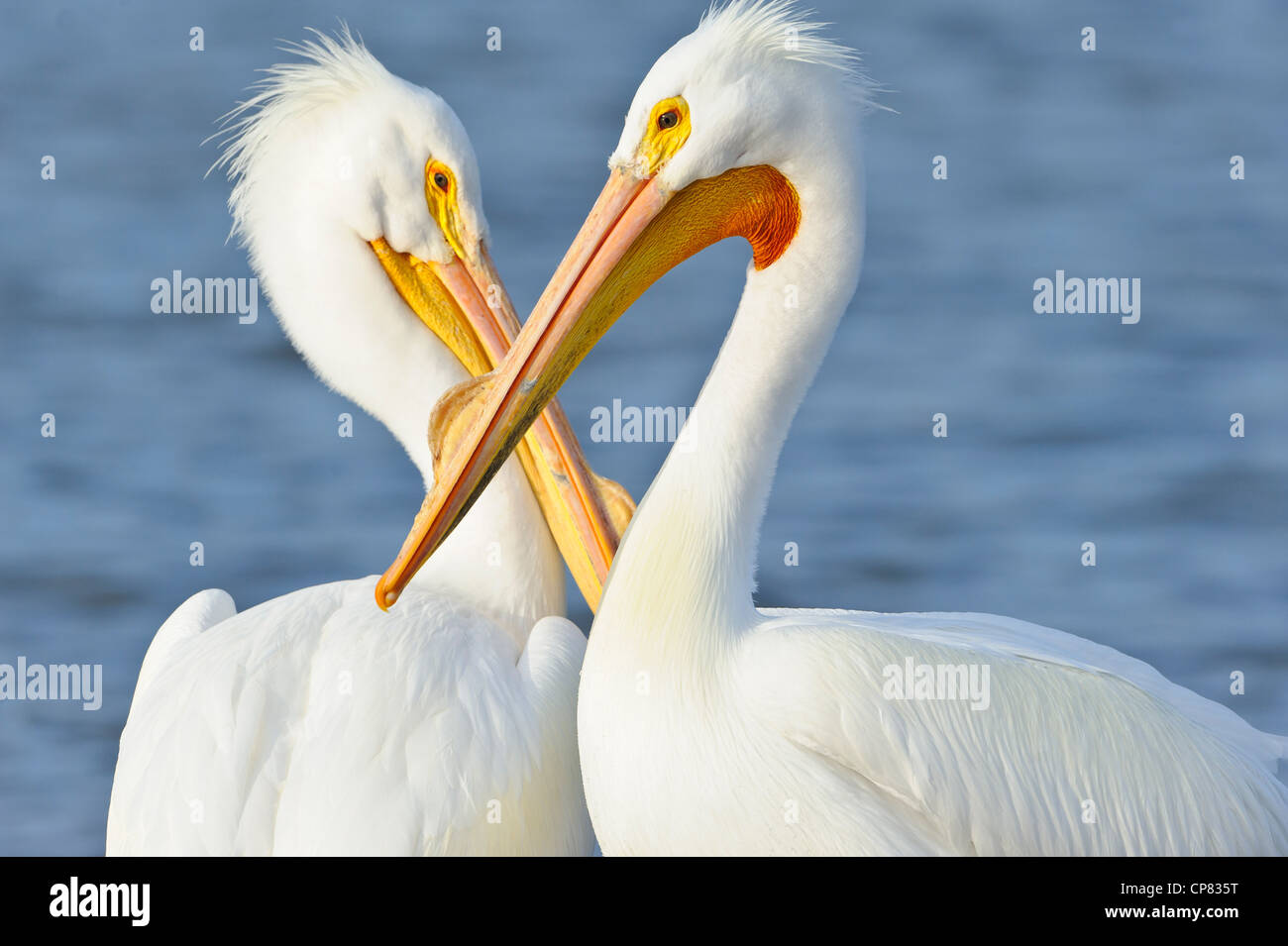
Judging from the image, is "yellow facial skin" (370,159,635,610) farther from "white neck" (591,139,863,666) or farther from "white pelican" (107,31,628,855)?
"white neck" (591,139,863,666)

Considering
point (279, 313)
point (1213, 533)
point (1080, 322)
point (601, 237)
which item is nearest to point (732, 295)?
point (1080, 322)

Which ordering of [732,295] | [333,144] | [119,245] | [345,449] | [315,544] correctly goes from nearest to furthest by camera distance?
[333,144]
[315,544]
[345,449]
[732,295]
[119,245]

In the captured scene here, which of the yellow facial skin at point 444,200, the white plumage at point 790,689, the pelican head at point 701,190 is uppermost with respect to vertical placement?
the yellow facial skin at point 444,200

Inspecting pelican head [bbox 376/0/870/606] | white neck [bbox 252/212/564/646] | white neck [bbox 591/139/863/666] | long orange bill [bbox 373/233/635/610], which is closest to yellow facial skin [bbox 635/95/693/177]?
pelican head [bbox 376/0/870/606]

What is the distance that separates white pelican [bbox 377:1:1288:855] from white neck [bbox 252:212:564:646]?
84cm

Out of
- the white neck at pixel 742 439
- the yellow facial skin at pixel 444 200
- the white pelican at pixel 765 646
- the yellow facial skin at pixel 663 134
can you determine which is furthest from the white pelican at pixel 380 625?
the yellow facial skin at pixel 663 134

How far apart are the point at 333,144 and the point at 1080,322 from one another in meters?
5.82

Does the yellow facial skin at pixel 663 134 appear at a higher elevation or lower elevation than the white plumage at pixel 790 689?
higher

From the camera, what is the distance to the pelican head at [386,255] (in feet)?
14.9

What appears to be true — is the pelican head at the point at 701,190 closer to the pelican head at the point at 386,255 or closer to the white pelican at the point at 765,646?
the white pelican at the point at 765,646

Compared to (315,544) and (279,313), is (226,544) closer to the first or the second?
(315,544)

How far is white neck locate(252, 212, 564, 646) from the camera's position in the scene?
14.8ft

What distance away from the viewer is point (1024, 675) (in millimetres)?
3600

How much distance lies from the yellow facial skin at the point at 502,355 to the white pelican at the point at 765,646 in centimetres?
84
